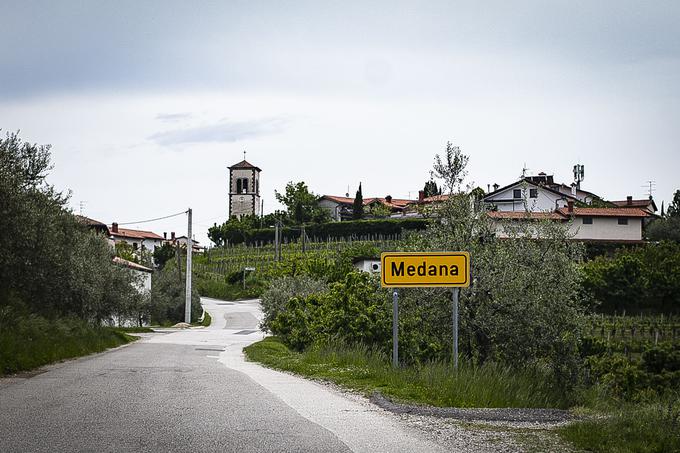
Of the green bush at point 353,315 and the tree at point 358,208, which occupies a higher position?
the tree at point 358,208

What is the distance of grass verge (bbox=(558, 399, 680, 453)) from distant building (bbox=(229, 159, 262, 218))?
147297 millimetres

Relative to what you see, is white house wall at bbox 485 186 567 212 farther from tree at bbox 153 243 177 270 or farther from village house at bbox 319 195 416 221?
tree at bbox 153 243 177 270

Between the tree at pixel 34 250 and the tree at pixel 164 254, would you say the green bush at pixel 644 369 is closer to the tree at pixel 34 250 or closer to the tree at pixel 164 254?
the tree at pixel 34 250

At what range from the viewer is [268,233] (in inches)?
4417

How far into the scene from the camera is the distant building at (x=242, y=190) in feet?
515

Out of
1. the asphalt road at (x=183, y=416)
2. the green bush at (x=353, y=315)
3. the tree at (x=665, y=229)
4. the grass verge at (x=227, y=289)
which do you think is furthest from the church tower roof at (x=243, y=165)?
the asphalt road at (x=183, y=416)

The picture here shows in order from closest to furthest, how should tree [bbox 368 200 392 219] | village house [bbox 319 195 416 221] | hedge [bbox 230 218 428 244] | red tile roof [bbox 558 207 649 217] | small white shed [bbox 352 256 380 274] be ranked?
small white shed [bbox 352 256 380 274] < red tile roof [bbox 558 207 649 217] < hedge [bbox 230 218 428 244] < tree [bbox 368 200 392 219] < village house [bbox 319 195 416 221]

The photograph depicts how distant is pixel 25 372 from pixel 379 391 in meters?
8.71

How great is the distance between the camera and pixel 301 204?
12381 centimetres

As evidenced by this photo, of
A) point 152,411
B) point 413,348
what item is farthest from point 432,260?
point 152,411

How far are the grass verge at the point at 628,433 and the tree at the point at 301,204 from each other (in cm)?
11109

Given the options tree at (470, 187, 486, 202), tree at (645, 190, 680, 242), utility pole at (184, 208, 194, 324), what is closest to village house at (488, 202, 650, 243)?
tree at (645, 190, 680, 242)

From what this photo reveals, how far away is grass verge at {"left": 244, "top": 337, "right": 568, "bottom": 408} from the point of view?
A: 13.5 meters

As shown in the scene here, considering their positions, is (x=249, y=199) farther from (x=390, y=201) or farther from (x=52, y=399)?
(x=52, y=399)
